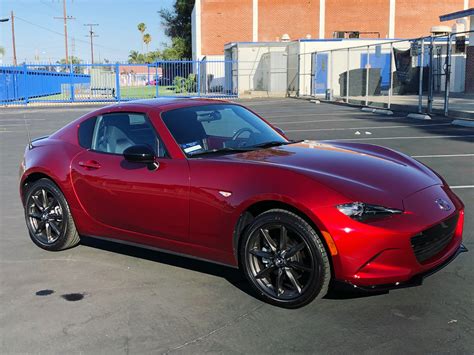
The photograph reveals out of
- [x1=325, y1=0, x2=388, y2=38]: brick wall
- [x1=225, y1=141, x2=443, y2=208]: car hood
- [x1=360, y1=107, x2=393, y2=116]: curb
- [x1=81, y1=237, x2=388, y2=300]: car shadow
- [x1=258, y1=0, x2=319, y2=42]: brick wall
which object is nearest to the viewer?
[x1=225, y1=141, x2=443, y2=208]: car hood

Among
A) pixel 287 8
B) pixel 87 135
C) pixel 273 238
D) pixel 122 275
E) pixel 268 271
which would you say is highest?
pixel 287 8

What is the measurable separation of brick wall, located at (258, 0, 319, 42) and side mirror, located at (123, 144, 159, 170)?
47.8 meters

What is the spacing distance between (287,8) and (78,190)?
48501 mm

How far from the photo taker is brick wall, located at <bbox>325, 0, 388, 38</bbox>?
166ft

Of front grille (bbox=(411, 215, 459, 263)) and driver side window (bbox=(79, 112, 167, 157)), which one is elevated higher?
driver side window (bbox=(79, 112, 167, 157))

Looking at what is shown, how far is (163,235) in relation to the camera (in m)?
4.39

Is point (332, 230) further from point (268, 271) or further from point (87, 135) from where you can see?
point (87, 135)

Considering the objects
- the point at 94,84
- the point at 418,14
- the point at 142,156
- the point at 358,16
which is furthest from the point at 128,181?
the point at 418,14

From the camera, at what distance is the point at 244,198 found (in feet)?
12.7

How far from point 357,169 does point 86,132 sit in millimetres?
2719

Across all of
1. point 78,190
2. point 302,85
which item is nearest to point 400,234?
point 78,190

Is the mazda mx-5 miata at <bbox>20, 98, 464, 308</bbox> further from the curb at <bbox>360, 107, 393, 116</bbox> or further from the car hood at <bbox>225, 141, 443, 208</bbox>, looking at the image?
the curb at <bbox>360, 107, 393, 116</bbox>

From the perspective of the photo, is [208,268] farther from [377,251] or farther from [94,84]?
[94,84]

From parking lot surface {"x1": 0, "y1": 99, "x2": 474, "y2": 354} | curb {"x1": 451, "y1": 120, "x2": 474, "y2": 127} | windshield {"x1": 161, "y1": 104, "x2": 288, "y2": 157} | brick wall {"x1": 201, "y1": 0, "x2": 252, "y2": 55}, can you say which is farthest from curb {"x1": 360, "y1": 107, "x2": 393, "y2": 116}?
brick wall {"x1": 201, "y1": 0, "x2": 252, "y2": 55}
